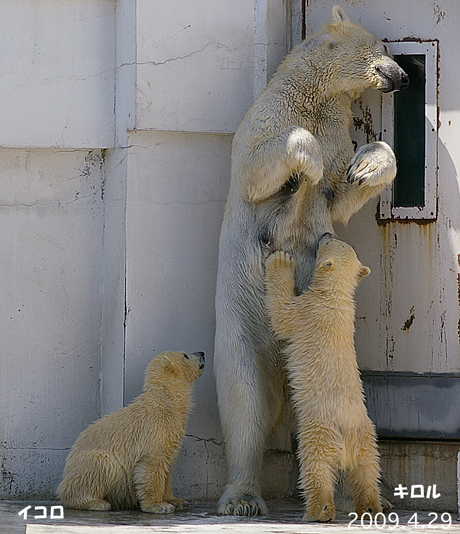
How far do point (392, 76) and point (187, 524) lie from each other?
2460 millimetres

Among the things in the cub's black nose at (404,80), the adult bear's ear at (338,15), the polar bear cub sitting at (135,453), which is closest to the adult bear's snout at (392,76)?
the cub's black nose at (404,80)

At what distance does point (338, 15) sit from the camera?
17.7 feet

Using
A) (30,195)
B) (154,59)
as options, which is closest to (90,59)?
(154,59)

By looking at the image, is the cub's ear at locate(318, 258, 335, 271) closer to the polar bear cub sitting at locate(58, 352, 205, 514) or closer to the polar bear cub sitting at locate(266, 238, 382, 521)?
the polar bear cub sitting at locate(266, 238, 382, 521)

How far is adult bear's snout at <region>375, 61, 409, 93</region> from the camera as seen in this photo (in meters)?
5.34

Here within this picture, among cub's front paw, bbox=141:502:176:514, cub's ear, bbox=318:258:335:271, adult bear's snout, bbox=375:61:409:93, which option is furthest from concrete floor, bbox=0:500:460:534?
adult bear's snout, bbox=375:61:409:93

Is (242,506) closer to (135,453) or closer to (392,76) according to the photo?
(135,453)

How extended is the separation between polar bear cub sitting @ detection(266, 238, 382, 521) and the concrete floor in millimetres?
177

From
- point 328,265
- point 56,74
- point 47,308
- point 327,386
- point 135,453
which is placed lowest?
point 135,453

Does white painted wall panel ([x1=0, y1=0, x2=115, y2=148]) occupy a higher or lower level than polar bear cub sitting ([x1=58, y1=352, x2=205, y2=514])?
higher

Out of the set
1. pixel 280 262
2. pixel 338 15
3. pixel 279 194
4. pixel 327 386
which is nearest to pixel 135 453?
pixel 327 386

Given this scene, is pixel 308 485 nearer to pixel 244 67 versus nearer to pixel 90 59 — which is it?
pixel 244 67

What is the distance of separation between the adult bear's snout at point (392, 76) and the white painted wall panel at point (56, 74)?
1.49 metres

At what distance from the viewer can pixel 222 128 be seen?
560cm
